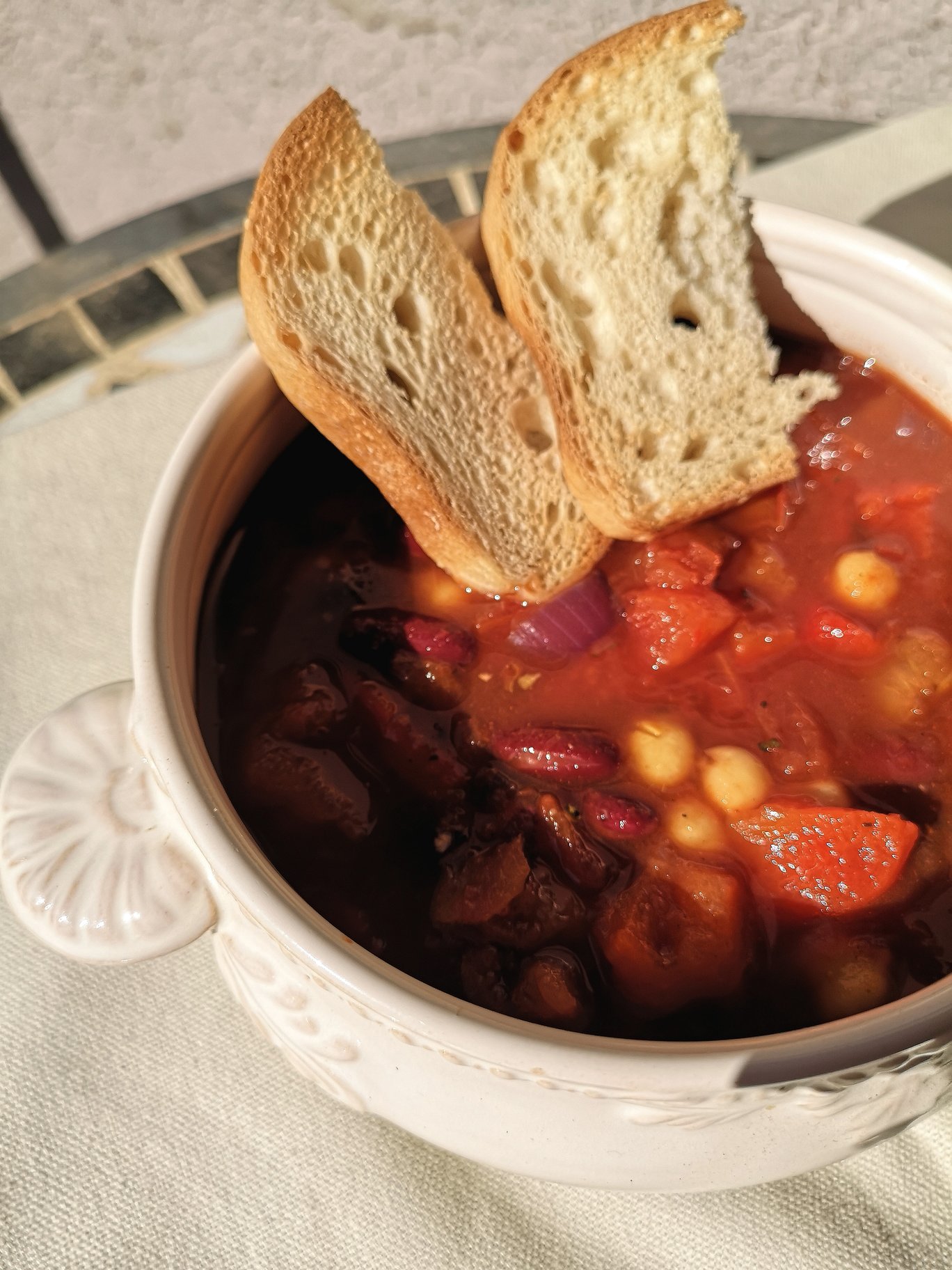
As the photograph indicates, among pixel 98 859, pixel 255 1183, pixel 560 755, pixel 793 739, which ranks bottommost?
Answer: pixel 255 1183

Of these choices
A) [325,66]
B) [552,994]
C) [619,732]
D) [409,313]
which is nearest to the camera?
[552,994]

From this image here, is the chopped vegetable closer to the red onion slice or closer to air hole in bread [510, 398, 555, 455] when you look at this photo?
the red onion slice

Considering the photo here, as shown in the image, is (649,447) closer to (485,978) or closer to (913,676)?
(913,676)

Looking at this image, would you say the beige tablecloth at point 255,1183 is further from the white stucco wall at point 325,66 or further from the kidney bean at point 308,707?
the white stucco wall at point 325,66

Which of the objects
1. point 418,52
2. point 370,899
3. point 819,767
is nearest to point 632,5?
point 418,52

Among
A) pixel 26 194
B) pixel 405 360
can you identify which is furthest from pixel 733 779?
pixel 26 194

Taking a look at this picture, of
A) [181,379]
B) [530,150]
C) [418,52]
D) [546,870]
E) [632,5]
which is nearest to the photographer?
[546,870]

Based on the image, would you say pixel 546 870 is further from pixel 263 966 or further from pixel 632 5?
pixel 632 5
